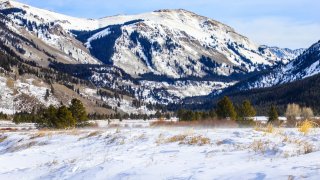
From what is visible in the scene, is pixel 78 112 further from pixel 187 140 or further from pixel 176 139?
pixel 187 140

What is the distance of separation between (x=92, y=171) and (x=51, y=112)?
280 ft

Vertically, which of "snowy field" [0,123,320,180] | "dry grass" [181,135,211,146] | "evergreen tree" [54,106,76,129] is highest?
"evergreen tree" [54,106,76,129]

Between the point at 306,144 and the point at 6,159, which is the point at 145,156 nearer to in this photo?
the point at 306,144

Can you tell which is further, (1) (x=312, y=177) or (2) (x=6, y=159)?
(2) (x=6, y=159)

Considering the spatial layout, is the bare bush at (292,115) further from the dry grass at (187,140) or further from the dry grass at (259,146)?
the dry grass at (259,146)

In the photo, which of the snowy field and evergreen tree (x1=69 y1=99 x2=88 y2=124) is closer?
the snowy field

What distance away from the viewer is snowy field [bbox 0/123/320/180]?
38.8ft

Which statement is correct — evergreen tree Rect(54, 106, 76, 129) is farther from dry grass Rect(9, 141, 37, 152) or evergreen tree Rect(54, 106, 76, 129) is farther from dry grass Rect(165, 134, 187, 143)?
dry grass Rect(165, 134, 187, 143)

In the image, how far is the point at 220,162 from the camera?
13430 millimetres

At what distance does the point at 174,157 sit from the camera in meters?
15.2

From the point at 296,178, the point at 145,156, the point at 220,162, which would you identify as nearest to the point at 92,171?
the point at 145,156

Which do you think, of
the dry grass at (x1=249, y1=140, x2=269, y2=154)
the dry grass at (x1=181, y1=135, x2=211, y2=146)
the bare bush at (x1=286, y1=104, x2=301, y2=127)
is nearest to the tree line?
the bare bush at (x1=286, y1=104, x2=301, y2=127)

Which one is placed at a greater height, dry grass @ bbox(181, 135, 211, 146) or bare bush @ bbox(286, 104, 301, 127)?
bare bush @ bbox(286, 104, 301, 127)

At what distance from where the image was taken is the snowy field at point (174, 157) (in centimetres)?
1184
